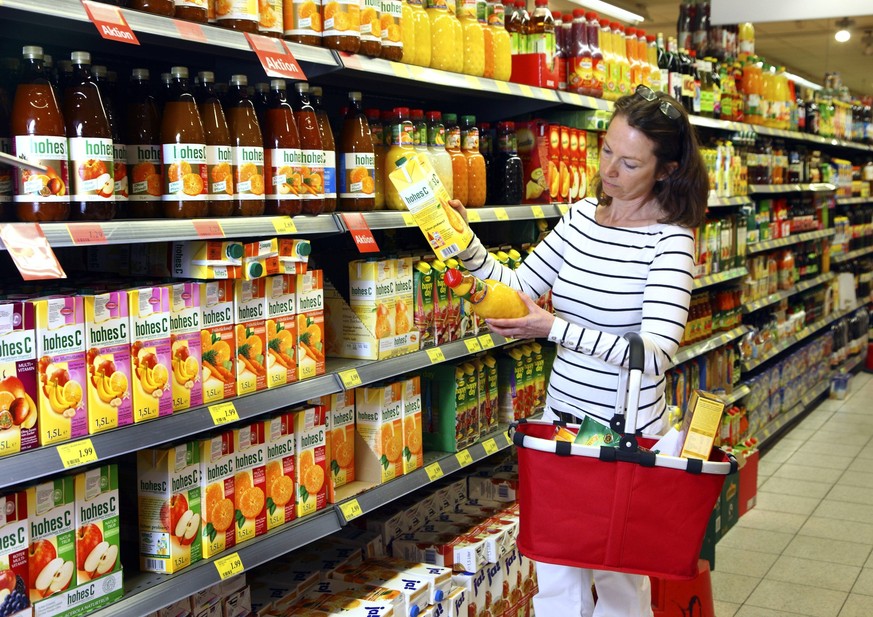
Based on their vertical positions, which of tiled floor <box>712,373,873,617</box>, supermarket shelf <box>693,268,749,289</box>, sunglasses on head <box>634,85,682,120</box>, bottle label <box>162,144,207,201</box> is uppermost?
sunglasses on head <box>634,85,682,120</box>

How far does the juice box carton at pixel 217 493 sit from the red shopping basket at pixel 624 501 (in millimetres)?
708

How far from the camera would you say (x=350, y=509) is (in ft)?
8.77

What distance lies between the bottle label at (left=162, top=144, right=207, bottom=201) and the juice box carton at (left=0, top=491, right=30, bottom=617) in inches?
28.2

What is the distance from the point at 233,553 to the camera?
7.52 feet

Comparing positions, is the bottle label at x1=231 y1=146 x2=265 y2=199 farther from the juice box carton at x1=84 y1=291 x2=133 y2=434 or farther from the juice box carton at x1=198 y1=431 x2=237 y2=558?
the juice box carton at x1=198 y1=431 x2=237 y2=558

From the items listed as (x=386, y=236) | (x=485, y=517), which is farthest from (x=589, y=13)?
(x=485, y=517)

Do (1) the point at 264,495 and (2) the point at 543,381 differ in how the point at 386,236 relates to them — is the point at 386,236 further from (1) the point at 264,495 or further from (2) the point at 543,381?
(1) the point at 264,495

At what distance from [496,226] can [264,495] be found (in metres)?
1.97

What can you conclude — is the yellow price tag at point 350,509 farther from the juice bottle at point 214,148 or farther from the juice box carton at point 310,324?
the juice bottle at point 214,148

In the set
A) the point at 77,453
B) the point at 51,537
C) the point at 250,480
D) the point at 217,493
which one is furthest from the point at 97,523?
the point at 250,480

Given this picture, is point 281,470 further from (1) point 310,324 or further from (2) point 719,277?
(2) point 719,277

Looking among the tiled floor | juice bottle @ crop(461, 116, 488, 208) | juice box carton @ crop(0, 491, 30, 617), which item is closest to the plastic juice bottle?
juice bottle @ crop(461, 116, 488, 208)

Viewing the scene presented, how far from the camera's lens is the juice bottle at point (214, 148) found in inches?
87.5

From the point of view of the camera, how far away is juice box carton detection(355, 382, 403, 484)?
2846mm
